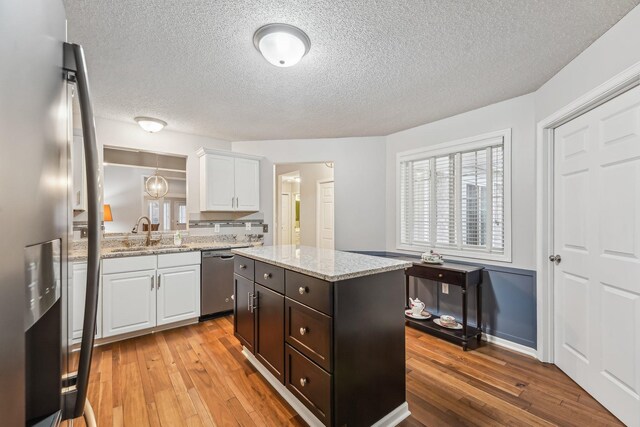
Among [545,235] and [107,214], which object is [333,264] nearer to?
[545,235]

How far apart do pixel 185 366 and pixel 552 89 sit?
3.75 metres

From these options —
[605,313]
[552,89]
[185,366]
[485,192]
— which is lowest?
[185,366]

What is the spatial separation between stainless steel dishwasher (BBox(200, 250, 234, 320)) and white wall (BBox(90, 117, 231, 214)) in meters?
0.85

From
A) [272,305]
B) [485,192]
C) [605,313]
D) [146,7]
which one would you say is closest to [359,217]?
[485,192]

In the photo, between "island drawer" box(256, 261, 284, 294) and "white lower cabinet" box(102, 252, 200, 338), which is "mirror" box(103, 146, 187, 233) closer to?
"white lower cabinet" box(102, 252, 200, 338)

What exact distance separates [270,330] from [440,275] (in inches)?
70.0

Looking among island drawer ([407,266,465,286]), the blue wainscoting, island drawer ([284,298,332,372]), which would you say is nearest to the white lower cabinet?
island drawer ([284,298,332,372])

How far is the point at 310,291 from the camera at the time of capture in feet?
5.59

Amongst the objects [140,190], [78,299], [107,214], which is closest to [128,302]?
[78,299]

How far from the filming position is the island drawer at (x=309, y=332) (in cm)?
158

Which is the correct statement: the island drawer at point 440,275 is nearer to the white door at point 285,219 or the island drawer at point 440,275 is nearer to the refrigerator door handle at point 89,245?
the refrigerator door handle at point 89,245

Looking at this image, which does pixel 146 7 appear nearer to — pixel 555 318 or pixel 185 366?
pixel 185 366

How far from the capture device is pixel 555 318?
2451mm

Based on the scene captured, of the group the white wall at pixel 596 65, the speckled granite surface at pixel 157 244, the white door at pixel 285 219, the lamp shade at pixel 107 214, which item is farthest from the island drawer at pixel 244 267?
the white door at pixel 285 219
